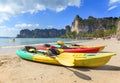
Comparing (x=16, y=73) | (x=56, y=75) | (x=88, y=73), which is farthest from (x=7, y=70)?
(x=88, y=73)

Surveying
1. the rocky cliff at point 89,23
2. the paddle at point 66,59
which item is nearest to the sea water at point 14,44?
the paddle at point 66,59

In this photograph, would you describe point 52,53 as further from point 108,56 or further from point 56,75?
point 108,56

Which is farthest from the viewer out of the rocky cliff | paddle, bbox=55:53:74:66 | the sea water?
the rocky cliff

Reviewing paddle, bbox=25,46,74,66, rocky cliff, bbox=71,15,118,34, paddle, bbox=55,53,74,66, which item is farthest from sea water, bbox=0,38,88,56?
rocky cliff, bbox=71,15,118,34

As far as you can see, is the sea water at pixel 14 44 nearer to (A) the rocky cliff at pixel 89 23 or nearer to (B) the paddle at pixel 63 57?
(B) the paddle at pixel 63 57

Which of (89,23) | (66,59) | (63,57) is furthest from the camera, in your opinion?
(89,23)

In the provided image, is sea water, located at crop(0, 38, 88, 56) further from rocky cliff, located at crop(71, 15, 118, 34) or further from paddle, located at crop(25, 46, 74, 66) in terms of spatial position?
rocky cliff, located at crop(71, 15, 118, 34)

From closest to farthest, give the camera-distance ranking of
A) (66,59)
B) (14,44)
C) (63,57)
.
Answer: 1. (66,59)
2. (63,57)
3. (14,44)

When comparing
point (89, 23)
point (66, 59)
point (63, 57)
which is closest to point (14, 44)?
point (63, 57)

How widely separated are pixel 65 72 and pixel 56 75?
0.60 metres

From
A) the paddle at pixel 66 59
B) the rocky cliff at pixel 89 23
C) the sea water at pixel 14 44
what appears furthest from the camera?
the rocky cliff at pixel 89 23

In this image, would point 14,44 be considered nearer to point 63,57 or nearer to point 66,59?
point 63,57

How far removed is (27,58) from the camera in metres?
10.5

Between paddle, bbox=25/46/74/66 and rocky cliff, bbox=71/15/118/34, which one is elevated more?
rocky cliff, bbox=71/15/118/34
